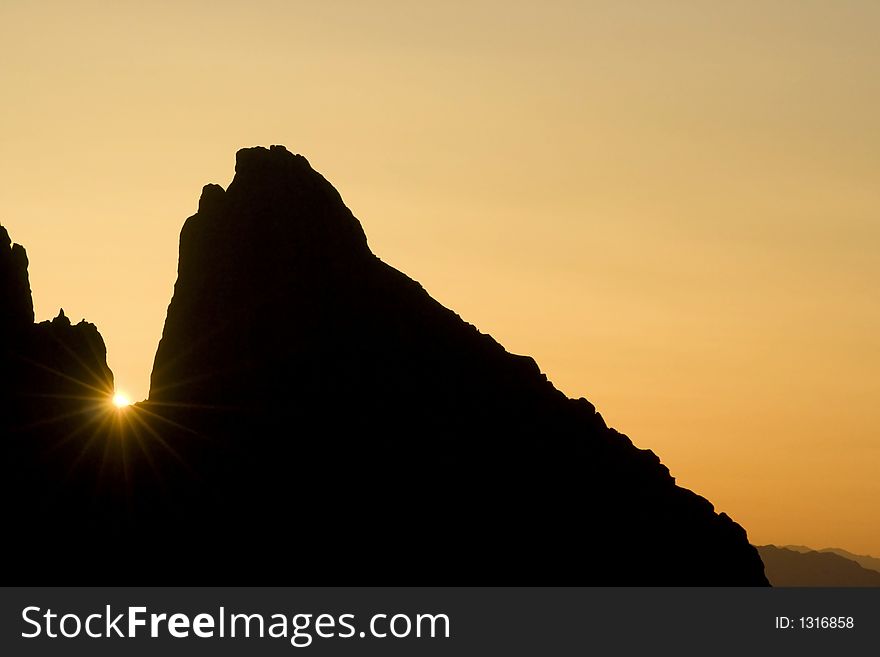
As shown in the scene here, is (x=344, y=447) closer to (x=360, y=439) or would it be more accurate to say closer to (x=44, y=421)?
(x=360, y=439)

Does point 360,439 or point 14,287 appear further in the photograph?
A: point 14,287

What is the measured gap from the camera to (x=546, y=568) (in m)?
129

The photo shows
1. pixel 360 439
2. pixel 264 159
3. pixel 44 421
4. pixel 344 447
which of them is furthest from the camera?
pixel 264 159

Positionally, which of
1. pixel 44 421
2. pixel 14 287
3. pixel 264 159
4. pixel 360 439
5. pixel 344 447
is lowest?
pixel 344 447

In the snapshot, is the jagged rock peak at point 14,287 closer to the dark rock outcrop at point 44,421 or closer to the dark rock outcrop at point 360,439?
the dark rock outcrop at point 44,421

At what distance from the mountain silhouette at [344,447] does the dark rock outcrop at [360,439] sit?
0.47 feet

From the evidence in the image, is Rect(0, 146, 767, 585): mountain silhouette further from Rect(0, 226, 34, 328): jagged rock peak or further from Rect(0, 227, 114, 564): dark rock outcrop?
Rect(0, 226, 34, 328): jagged rock peak

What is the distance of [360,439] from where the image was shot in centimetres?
12912

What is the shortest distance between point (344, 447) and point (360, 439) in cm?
137

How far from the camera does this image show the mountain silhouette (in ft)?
412

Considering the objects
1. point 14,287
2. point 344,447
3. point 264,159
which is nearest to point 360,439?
point 344,447

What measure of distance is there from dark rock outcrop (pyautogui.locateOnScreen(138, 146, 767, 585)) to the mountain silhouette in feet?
0.47

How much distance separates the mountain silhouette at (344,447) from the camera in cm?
12544
